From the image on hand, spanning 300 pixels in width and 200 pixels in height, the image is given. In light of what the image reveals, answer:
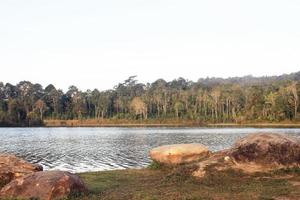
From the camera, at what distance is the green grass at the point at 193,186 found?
12.4 metres

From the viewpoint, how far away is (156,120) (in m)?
131

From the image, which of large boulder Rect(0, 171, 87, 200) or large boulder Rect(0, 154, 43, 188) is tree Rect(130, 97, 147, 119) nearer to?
large boulder Rect(0, 154, 43, 188)

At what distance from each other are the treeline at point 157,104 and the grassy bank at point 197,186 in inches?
3698

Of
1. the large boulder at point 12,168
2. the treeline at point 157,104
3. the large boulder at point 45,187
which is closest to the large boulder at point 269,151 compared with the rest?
the large boulder at point 45,187

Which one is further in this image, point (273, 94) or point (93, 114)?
point (93, 114)

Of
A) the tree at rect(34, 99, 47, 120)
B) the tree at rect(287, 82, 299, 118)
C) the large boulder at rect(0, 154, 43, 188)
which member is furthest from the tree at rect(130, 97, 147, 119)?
the large boulder at rect(0, 154, 43, 188)

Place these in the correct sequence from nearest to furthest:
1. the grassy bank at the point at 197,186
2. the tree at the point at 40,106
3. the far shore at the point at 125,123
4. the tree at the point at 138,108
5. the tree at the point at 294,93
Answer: the grassy bank at the point at 197,186 → the tree at the point at 294,93 → the far shore at the point at 125,123 → the tree at the point at 138,108 → the tree at the point at 40,106

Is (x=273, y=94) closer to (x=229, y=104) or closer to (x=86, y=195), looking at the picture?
(x=229, y=104)

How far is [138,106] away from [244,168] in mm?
117969

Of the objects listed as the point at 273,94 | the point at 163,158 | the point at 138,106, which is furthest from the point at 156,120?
the point at 163,158

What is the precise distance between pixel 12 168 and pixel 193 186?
6.18 metres

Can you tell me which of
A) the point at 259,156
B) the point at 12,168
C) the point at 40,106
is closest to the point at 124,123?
the point at 40,106

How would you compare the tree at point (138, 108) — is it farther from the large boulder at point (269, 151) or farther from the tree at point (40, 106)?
the large boulder at point (269, 151)

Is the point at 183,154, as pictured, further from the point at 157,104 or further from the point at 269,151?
the point at 157,104
